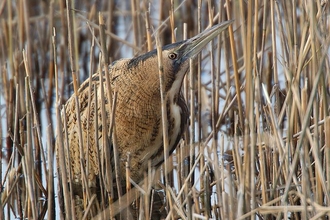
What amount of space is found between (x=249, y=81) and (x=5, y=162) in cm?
255

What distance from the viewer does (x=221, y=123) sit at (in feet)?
15.6

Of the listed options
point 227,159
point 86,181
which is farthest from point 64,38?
point 86,181

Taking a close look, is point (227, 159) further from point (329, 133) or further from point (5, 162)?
point (329, 133)

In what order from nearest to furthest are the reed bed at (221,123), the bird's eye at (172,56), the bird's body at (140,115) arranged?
the reed bed at (221,123) < the bird's eye at (172,56) < the bird's body at (140,115)

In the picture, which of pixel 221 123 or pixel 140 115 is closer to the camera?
pixel 140 115

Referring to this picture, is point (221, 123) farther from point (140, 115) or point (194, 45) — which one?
point (194, 45)

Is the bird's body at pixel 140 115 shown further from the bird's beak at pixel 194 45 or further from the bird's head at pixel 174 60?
the bird's beak at pixel 194 45

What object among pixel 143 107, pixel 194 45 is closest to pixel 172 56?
→ pixel 194 45

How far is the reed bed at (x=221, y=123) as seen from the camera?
2.62 metres

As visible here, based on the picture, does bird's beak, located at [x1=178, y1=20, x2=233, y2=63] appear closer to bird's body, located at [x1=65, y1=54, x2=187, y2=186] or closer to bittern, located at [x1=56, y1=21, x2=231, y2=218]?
bittern, located at [x1=56, y1=21, x2=231, y2=218]

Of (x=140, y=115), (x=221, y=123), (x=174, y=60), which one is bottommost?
(x=221, y=123)

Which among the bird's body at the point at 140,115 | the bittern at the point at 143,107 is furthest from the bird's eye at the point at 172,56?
the bird's body at the point at 140,115

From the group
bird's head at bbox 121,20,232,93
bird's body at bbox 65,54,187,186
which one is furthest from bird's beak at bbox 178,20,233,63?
bird's body at bbox 65,54,187,186

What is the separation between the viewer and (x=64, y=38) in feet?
18.1
